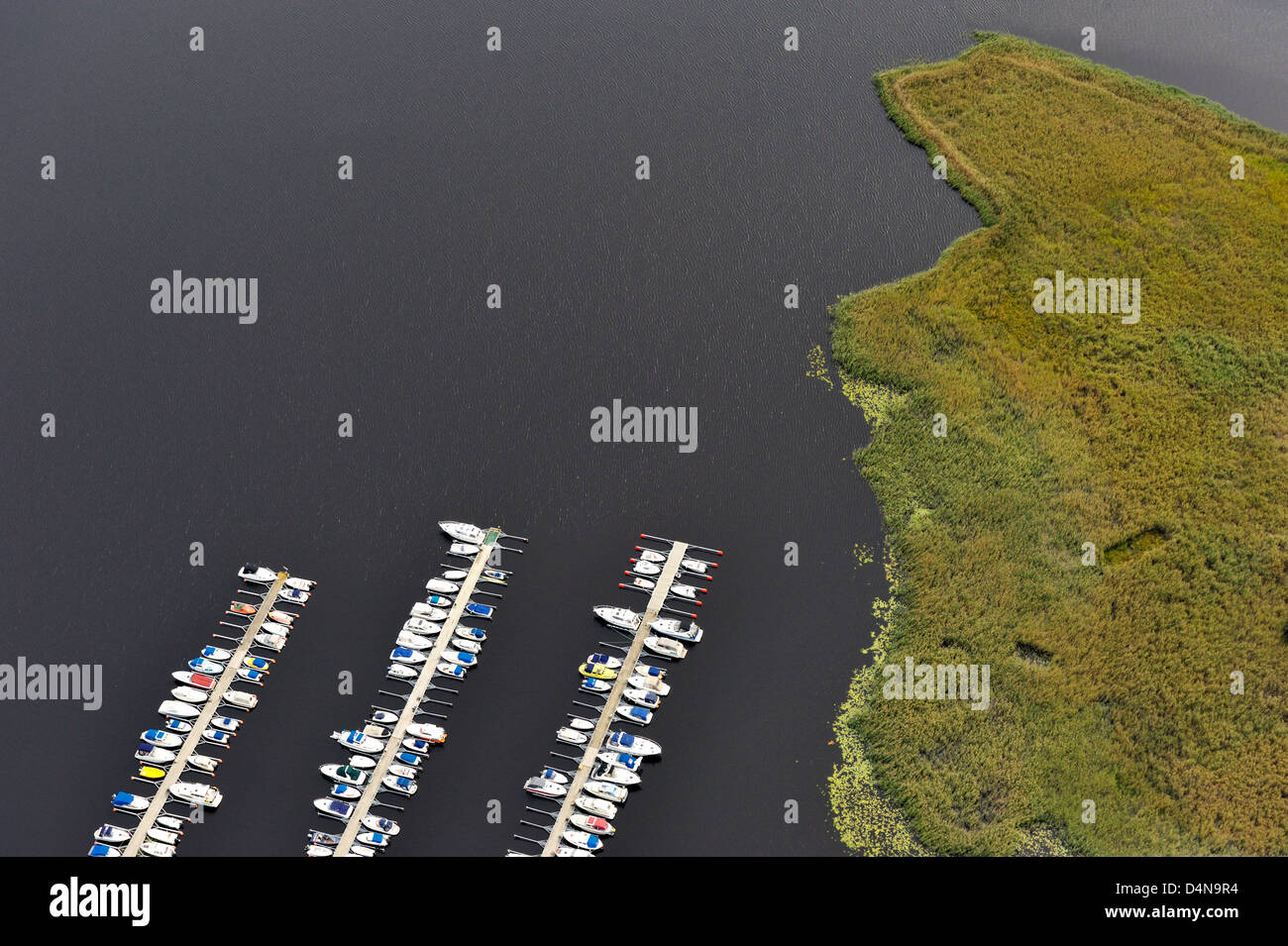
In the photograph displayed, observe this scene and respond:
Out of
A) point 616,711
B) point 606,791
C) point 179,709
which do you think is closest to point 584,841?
point 606,791

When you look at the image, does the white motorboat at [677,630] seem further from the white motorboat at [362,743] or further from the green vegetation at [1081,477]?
the white motorboat at [362,743]

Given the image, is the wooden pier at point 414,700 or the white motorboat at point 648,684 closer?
the wooden pier at point 414,700

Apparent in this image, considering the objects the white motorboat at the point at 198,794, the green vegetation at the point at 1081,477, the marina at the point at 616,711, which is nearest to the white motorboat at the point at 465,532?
the marina at the point at 616,711

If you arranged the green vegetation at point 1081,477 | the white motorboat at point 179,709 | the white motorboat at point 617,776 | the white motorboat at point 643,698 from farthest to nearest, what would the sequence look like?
1. the white motorboat at point 179,709
2. the white motorboat at point 643,698
3. the white motorboat at point 617,776
4. the green vegetation at point 1081,477

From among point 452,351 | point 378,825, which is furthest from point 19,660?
point 452,351

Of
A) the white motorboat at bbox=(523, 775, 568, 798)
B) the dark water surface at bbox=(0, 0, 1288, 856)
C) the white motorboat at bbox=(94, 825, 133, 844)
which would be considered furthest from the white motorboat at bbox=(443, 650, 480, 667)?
the white motorboat at bbox=(94, 825, 133, 844)

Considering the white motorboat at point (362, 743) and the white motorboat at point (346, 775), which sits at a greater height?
the white motorboat at point (362, 743)
